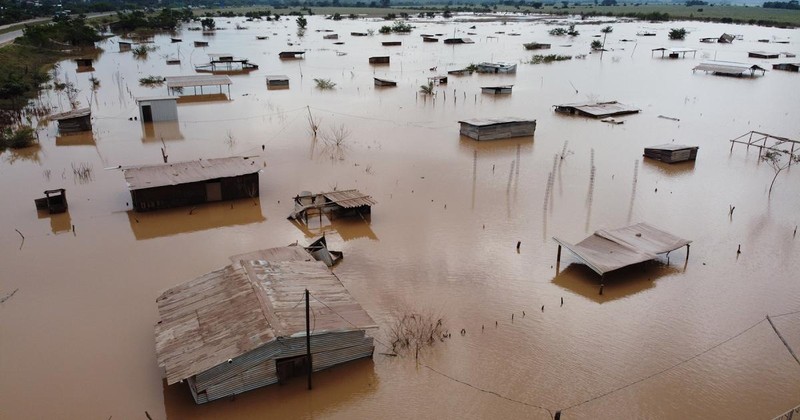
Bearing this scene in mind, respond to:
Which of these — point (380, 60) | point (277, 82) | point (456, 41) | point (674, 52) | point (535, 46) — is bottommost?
point (277, 82)

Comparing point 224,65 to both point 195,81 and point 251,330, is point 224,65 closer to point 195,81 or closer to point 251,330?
point 195,81

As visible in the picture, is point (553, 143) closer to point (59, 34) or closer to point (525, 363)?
point (525, 363)

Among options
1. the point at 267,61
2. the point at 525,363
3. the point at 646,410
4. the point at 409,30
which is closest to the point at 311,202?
the point at 525,363

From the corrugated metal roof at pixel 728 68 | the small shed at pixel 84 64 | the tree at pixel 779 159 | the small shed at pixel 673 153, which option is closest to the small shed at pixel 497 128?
the small shed at pixel 673 153

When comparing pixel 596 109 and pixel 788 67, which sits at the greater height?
pixel 788 67

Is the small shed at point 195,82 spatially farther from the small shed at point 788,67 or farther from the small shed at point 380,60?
the small shed at point 788,67

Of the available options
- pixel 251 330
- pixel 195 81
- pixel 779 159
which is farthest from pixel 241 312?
pixel 195 81
